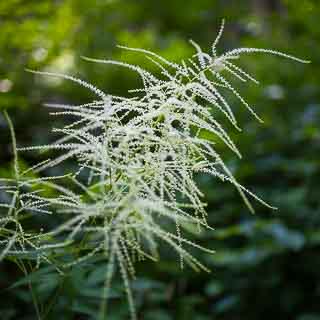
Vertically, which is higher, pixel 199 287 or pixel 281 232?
pixel 281 232

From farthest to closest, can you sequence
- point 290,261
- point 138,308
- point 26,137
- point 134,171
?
1. point 26,137
2. point 290,261
3. point 138,308
4. point 134,171

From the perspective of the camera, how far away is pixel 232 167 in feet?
10.2

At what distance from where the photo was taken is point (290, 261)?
3029 millimetres

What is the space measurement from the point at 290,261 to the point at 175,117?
2162 millimetres

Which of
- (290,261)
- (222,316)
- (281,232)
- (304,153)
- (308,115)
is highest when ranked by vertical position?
(308,115)

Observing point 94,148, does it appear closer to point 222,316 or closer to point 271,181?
point 222,316

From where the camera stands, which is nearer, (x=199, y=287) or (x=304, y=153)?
(x=199, y=287)

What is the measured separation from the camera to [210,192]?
3.25 metres

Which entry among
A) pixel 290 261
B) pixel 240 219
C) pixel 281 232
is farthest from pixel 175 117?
pixel 240 219

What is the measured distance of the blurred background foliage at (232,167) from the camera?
2701 millimetres

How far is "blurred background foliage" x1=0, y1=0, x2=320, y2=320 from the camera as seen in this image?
2.70 meters

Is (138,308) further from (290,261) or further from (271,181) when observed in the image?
(271,181)

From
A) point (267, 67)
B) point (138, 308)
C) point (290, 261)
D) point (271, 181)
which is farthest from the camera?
point (267, 67)

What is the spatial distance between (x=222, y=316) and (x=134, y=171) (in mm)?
2249
